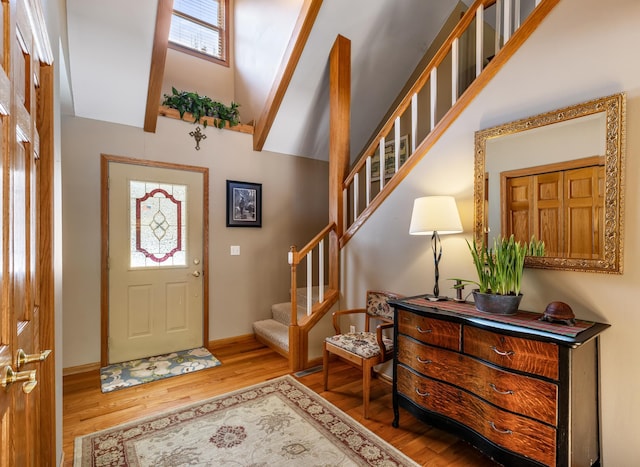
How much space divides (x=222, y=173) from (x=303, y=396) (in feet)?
8.33

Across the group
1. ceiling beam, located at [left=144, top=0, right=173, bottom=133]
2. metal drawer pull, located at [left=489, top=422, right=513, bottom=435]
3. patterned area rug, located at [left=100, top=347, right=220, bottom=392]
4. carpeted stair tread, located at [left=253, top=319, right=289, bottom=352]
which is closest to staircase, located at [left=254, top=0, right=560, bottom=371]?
carpeted stair tread, located at [left=253, top=319, right=289, bottom=352]

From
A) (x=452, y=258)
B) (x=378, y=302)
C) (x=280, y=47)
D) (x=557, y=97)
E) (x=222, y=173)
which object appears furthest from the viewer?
(x=222, y=173)

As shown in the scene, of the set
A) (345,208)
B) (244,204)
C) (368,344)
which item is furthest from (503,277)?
(244,204)

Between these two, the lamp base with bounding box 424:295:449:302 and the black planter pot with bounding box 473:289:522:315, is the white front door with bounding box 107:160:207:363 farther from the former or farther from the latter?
the black planter pot with bounding box 473:289:522:315

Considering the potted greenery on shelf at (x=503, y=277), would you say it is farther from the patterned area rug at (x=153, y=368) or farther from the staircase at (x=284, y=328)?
the patterned area rug at (x=153, y=368)

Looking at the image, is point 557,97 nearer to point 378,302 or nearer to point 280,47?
point 378,302

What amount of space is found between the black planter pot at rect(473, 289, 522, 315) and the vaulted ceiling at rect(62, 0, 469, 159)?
2848mm

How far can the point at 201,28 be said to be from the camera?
3.98 metres

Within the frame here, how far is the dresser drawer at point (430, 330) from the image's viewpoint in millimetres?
1902

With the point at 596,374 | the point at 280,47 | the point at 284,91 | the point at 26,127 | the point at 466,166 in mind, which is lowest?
the point at 596,374

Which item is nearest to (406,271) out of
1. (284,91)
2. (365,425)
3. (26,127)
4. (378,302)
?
(378,302)

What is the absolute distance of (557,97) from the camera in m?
1.88

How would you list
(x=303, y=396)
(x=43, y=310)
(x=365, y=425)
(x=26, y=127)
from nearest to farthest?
(x=26, y=127) → (x=43, y=310) → (x=365, y=425) → (x=303, y=396)

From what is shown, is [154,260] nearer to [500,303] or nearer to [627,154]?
[500,303]
